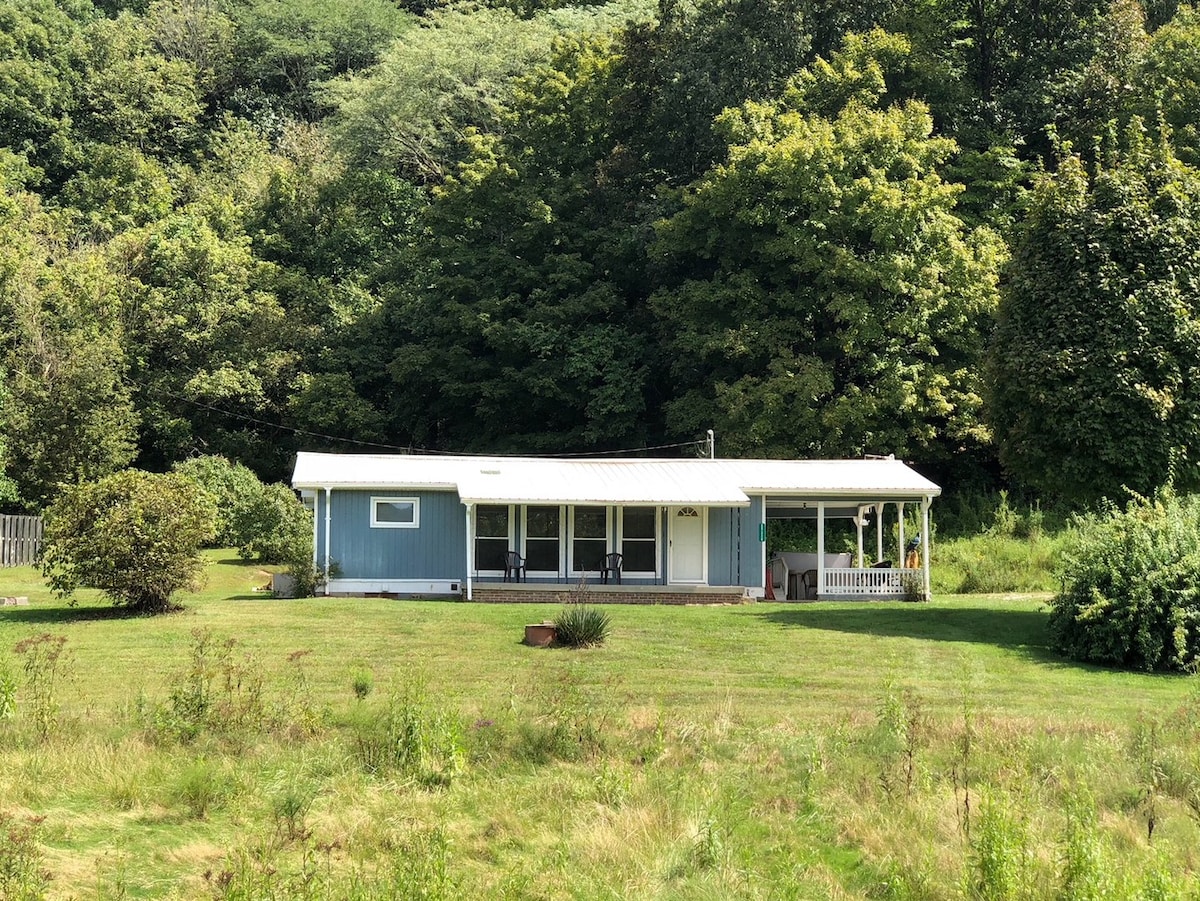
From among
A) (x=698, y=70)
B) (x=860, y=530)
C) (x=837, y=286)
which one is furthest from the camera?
(x=698, y=70)

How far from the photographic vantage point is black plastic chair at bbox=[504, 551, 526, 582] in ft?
92.0

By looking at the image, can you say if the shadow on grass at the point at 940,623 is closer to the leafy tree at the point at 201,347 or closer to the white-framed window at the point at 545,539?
the white-framed window at the point at 545,539

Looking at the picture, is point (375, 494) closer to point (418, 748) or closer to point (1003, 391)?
point (1003, 391)

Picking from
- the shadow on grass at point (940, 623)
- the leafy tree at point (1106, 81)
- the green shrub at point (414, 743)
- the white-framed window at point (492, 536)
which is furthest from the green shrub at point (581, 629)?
the leafy tree at point (1106, 81)

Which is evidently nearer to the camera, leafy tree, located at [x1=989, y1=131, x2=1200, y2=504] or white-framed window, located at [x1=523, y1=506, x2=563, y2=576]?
leafy tree, located at [x1=989, y1=131, x2=1200, y2=504]

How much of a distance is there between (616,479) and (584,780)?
17473 mm

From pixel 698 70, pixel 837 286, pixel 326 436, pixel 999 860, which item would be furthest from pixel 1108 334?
pixel 326 436

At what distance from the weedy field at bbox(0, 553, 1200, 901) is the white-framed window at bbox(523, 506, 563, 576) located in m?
10.7

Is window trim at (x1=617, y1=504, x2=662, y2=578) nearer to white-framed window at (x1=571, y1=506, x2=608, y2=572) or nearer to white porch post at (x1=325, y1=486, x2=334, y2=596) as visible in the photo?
white-framed window at (x1=571, y1=506, x2=608, y2=572)

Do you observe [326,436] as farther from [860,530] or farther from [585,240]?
[860,530]

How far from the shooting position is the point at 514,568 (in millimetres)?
28062

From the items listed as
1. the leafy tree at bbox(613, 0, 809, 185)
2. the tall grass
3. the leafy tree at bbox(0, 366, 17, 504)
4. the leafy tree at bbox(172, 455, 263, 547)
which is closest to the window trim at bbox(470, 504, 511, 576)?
the tall grass

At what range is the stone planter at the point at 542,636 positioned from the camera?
1944 cm

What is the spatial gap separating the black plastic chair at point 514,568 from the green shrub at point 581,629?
8.36 metres
